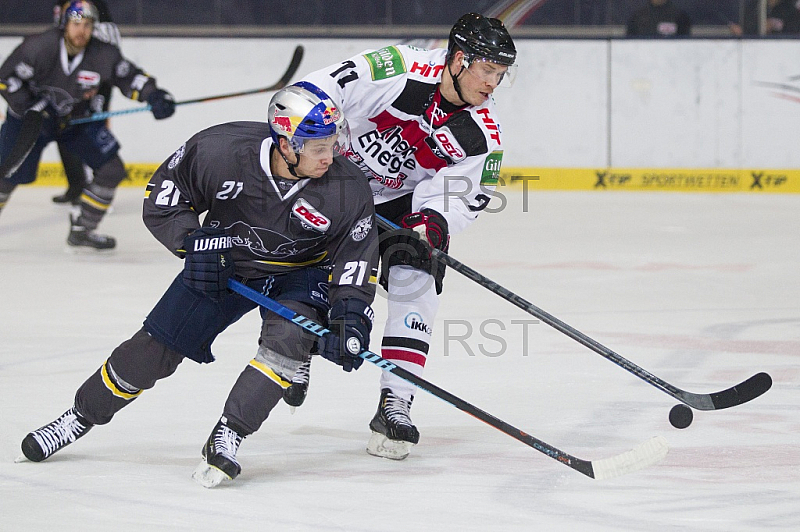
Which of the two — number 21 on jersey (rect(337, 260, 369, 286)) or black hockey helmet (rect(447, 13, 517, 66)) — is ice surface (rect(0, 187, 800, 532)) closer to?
number 21 on jersey (rect(337, 260, 369, 286))

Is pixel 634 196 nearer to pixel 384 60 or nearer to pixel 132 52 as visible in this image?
pixel 132 52

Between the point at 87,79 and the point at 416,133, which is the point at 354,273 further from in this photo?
the point at 87,79

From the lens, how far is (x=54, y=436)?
2.72 metres

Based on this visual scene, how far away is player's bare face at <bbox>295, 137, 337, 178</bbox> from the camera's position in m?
2.59

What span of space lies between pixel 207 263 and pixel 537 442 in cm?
79

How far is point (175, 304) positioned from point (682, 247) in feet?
12.4

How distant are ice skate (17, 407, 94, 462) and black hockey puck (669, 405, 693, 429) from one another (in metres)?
1.33

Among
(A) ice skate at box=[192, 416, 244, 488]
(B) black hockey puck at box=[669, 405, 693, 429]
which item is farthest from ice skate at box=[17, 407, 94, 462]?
(B) black hockey puck at box=[669, 405, 693, 429]

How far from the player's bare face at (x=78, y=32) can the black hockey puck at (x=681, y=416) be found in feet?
12.5

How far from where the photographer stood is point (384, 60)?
10.3ft

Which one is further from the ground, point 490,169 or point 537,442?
point 490,169

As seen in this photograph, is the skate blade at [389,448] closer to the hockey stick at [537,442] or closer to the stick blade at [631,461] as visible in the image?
the hockey stick at [537,442]

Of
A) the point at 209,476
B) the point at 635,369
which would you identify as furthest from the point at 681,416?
the point at 209,476

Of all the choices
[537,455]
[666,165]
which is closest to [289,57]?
[666,165]
